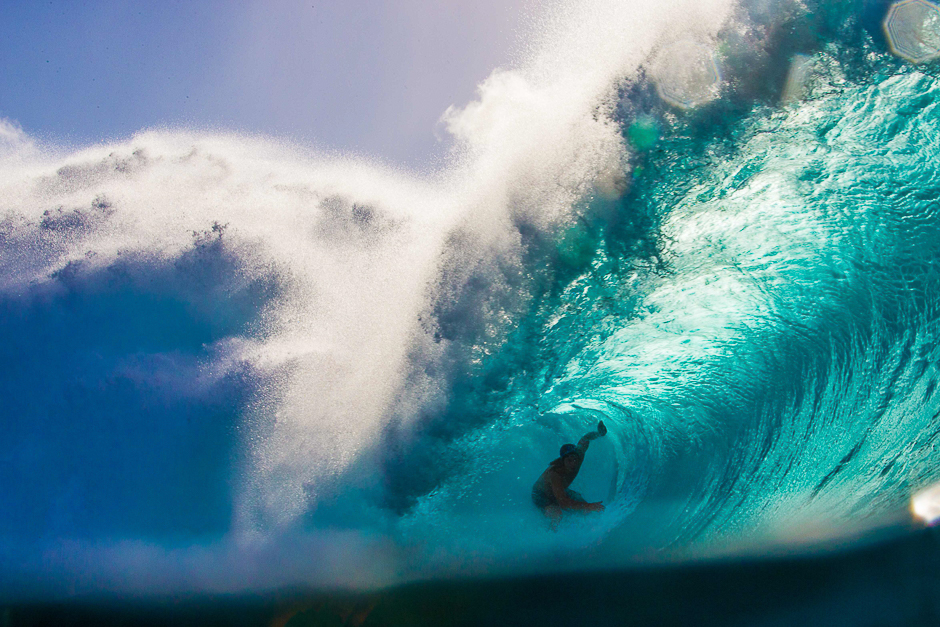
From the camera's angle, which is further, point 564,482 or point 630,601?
point 630,601

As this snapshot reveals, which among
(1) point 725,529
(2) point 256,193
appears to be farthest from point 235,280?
(1) point 725,529

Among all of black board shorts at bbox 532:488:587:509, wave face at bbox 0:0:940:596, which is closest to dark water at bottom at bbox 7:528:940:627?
wave face at bbox 0:0:940:596

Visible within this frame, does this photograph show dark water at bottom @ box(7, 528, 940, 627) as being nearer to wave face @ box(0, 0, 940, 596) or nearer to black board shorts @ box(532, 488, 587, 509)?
wave face @ box(0, 0, 940, 596)

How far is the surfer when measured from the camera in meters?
→ 4.14

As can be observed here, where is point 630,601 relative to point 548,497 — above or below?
below

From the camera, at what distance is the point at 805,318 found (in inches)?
160

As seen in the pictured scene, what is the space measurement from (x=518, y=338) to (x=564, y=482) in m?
1.58

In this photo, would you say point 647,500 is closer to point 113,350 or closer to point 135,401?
point 135,401

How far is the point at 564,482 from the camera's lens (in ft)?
14.0

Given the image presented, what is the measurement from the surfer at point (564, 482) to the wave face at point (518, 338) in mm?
595

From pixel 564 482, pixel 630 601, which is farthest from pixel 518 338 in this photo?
pixel 630 601

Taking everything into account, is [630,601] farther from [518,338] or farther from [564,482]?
[518,338]

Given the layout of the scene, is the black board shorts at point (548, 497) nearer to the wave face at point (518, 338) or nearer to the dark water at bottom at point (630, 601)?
the wave face at point (518, 338)

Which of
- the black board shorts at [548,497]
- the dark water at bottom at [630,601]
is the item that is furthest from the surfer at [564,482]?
the dark water at bottom at [630,601]
